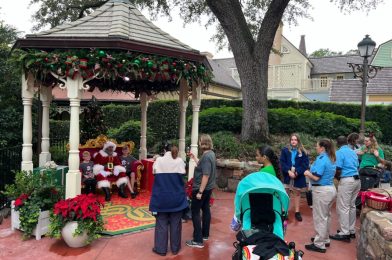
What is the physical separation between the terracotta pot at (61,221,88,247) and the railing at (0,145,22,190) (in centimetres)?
294

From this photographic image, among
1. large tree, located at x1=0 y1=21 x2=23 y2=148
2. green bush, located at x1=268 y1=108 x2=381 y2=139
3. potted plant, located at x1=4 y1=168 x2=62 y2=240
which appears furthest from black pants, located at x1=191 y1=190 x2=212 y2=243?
green bush, located at x1=268 y1=108 x2=381 y2=139

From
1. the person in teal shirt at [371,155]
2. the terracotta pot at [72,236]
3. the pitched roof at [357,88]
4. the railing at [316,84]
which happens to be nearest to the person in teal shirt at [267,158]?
the terracotta pot at [72,236]

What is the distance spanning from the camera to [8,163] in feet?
23.3

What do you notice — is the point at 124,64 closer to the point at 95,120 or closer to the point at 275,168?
the point at 275,168

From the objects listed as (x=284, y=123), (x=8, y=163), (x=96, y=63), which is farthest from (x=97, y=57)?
(x=284, y=123)

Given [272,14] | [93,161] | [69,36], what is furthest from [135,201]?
[272,14]

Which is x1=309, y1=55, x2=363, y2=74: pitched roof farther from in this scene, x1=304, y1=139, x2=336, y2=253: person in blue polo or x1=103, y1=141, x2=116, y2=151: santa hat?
x1=304, y1=139, x2=336, y2=253: person in blue polo

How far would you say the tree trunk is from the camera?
32.9 ft

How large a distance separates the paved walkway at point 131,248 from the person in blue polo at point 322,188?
0.24 metres

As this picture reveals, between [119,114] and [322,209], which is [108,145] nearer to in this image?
[322,209]

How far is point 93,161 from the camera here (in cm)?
787

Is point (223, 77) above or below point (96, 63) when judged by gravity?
above

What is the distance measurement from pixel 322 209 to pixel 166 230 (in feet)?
7.77

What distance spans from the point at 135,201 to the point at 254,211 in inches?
160
